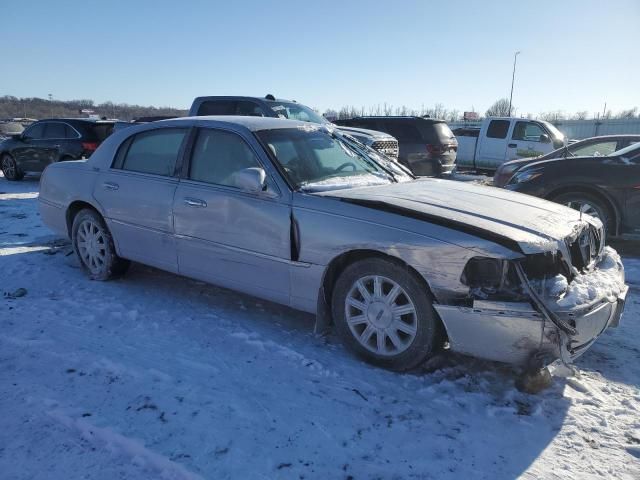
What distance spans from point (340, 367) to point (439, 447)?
0.93 metres

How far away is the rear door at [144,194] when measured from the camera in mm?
4223

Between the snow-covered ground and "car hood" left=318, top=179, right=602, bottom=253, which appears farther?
"car hood" left=318, top=179, right=602, bottom=253

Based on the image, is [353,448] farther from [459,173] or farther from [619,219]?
[459,173]

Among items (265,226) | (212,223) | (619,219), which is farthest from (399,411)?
(619,219)

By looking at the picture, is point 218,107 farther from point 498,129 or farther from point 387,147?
point 498,129

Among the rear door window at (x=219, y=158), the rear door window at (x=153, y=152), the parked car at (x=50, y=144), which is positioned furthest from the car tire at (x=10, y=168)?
the rear door window at (x=219, y=158)

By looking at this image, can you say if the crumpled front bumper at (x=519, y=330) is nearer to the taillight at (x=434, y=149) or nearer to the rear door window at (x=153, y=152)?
the rear door window at (x=153, y=152)

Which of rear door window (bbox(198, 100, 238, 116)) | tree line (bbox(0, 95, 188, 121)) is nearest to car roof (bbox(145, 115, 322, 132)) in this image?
rear door window (bbox(198, 100, 238, 116))

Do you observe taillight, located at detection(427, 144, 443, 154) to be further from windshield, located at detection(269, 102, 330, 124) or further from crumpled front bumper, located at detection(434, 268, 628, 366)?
crumpled front bumper, located at detection(434, 268, 628, 366)

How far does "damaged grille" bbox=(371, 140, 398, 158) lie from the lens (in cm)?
957

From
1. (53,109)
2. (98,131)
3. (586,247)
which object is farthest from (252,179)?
(53,109)

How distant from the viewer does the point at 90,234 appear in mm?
4906

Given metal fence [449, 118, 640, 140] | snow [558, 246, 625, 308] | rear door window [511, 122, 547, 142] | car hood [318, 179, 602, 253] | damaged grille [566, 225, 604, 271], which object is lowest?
snow [558, 246, 625, 308]

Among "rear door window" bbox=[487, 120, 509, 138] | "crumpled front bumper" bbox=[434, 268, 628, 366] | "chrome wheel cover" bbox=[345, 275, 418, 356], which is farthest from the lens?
"rear door window" bbox=[487, 120, 509, 138]
